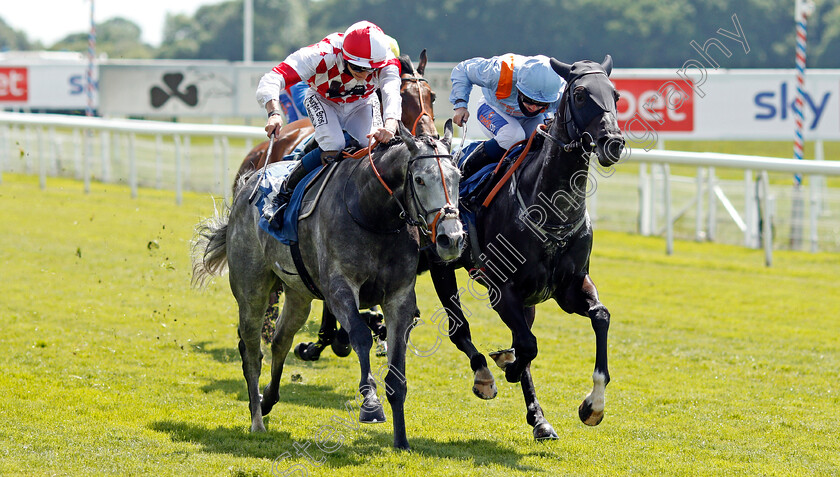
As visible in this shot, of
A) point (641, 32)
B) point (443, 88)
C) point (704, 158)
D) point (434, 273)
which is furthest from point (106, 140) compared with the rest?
point (641, 32)

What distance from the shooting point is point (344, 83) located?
5438 millimetres

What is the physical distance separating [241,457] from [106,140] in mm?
14751

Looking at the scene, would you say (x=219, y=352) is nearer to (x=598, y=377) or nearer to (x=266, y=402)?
(x=266, y=402)

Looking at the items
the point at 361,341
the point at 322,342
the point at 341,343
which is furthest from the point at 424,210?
the point at 322,342

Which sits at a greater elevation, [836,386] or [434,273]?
[434,273]

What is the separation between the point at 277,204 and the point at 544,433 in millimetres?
1937

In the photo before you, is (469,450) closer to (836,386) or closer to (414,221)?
(414,221)

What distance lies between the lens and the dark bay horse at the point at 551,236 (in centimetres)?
495

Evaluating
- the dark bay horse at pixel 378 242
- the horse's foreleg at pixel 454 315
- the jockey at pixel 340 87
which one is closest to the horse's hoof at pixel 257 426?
the dark bay horse at pixel 378 242

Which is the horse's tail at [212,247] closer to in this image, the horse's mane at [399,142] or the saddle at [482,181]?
the saddle at [482,181]

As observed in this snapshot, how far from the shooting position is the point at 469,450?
5184 mm

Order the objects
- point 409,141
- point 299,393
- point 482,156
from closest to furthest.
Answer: point 409,141 → point 482,156 → point 299,393

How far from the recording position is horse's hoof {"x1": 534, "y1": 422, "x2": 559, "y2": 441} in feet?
17.7

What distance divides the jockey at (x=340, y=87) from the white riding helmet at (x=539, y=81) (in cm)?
83
